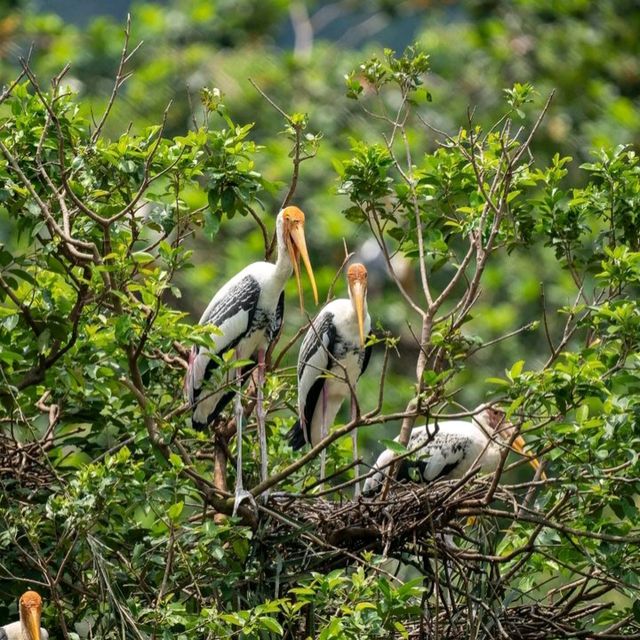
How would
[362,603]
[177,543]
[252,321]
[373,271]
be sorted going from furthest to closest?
[373,271] → [252,321] → [177,543] → [362,603]

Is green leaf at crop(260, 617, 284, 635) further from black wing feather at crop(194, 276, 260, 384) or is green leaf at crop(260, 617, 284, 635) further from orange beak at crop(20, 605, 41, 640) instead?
black wing feather at crop(194, 276, 260, 384)

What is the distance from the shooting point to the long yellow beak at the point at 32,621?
6.75 metres

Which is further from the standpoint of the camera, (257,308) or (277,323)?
(277,323)

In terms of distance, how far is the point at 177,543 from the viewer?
7039 mm

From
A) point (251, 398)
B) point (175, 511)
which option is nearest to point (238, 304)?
point (251, 398)

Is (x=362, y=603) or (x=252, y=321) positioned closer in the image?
(x=362, y=603)

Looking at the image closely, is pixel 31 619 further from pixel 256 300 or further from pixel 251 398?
pixel 256 300

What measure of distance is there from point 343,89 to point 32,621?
35.9ft

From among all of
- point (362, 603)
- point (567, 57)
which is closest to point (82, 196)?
point (362, 603)

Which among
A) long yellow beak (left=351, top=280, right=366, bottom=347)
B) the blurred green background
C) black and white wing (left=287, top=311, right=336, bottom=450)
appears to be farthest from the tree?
the blurred green background

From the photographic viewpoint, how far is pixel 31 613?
267 inches

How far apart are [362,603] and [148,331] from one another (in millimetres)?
1368

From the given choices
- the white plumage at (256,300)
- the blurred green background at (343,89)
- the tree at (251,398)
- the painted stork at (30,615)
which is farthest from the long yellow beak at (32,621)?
the blurred green background at (343,89)

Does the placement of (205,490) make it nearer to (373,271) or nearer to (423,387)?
(423,387)
